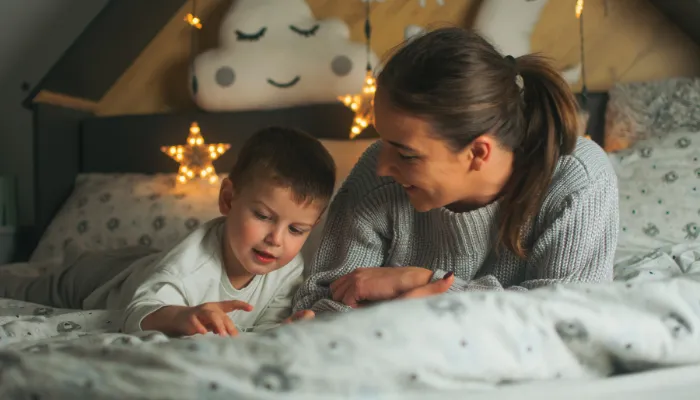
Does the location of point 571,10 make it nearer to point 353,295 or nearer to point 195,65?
point 195,65

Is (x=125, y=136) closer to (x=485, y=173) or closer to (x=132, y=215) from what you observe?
(x=132, y=215)

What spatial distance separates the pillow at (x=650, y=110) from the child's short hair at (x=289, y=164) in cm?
94

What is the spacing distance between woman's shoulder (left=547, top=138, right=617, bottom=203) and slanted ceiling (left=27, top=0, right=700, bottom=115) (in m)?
0.95

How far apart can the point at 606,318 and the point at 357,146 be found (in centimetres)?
125

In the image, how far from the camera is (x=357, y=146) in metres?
1.79

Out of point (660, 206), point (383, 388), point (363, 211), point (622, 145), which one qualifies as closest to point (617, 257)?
point (660, 206)

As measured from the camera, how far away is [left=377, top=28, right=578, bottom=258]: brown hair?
0.91 meters

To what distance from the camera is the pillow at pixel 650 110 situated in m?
1.63

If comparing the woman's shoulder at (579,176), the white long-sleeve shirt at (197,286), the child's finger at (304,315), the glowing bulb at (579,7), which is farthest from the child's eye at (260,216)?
the glowing bulb at (579,7)

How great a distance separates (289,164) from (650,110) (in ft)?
3.55

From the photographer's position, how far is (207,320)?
2.71ft

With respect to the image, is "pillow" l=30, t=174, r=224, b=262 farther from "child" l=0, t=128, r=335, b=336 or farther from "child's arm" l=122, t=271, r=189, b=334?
"child's arm" l=122, t=271, r=189, b=334

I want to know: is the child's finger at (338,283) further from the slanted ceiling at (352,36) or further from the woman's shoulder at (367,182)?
the slanted ceiling at (352,36)

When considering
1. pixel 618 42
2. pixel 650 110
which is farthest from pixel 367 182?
pixel 618 42
